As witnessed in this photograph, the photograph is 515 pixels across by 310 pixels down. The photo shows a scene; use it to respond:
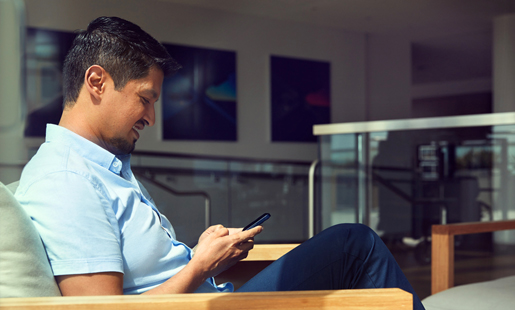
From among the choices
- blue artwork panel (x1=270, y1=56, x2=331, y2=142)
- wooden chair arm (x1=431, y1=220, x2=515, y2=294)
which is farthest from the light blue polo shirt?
blue artwork panel (x1=270, y1=56, x2=331, y2=142)

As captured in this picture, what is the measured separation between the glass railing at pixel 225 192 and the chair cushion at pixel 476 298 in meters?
4.04

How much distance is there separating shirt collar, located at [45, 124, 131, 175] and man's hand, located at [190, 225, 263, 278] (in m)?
0.30

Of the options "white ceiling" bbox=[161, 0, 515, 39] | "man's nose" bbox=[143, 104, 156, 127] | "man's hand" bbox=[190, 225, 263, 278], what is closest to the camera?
"man's hand" bbox=[190, 225, 263, 278]

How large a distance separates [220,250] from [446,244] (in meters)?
1.17

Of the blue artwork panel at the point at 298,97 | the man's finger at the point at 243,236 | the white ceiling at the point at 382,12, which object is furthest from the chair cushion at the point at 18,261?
the blue artwork panel at the point at 298,97

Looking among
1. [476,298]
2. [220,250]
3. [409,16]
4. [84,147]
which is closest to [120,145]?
[84,147]

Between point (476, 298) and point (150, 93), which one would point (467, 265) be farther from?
point (150, 93)

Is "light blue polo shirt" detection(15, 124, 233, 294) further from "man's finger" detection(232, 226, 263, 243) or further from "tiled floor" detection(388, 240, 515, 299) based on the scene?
"tiled floor" detection(388, 240, 515, 299)

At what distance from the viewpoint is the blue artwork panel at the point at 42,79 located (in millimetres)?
5234

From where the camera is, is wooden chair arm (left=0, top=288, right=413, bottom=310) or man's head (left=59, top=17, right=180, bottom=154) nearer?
wooden chair arm (left=0, top=288, right=413, bottom=310)

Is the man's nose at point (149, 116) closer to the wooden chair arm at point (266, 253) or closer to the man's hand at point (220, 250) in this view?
the man's hand at point (220, 250)

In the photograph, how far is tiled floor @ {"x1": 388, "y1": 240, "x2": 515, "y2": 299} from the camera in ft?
13.3

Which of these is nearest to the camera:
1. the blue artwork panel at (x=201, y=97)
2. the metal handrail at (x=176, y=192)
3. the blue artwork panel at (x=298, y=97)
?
the metal handrail at (x=176, y=192)

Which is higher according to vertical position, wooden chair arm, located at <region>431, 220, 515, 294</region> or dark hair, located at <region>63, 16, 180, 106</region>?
dark hair, located at <region>63, 16, 180, 106</region>
